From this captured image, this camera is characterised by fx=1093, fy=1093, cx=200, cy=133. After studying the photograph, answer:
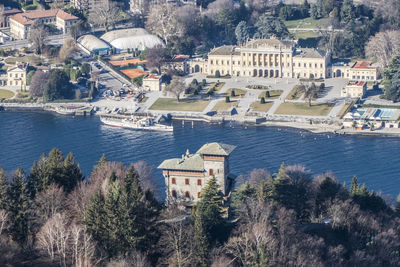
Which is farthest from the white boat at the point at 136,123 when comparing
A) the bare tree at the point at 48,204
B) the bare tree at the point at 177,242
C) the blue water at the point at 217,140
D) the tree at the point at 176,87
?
the bare tree at the point at 177,242

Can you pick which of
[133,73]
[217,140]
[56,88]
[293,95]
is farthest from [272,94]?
[56,88]

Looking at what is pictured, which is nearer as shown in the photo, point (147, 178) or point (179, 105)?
point (147, 178)

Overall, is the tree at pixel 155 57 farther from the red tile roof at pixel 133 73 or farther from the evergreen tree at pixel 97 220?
the evergreen tree at pixel 97 220

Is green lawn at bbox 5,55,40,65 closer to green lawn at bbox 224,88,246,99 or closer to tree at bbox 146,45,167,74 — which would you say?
tree at bbox 146,45,167,74

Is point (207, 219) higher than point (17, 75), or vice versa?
point (17, 75)

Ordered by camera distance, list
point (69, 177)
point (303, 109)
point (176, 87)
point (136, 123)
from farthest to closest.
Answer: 1. point (176, 87)
2. point (303, 109)
3. point (136, 123)
4. point (69, 177)

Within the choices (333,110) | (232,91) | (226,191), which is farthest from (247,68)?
(226,191)

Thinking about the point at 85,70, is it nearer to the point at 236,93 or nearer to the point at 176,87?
the point at 176,87
